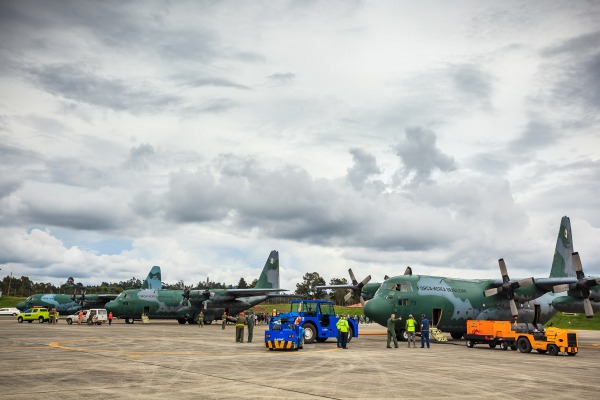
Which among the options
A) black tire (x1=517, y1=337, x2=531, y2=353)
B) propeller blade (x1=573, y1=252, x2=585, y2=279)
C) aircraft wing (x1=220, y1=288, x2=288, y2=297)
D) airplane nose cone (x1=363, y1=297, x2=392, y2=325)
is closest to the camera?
black tire (x1=517, y1=337, x2=531, y2=353)

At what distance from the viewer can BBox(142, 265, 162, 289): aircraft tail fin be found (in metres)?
71.2

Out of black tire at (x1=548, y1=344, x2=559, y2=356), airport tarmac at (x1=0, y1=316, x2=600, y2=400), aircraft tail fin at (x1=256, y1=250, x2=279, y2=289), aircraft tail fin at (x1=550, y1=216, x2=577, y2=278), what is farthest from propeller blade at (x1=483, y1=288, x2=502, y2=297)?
aircraft tail fin at (x1=256, y1=250, x2=279, y2=289)

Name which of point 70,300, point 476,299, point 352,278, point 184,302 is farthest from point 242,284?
point 476,299

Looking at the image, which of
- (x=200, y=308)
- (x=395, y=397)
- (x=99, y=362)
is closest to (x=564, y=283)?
(x=395, y=397)

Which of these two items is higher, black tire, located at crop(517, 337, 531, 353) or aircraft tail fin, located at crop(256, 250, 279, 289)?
aircraft tail fin, located at crop(256, 250, 279, 289)

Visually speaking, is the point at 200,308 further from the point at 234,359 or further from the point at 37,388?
the point at 37,388

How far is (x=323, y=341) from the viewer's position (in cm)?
3266

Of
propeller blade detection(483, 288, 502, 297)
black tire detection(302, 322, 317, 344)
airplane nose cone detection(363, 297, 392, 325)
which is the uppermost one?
propeller blade detection(483, 288, 502, 297)

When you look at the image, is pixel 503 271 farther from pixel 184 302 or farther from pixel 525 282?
pixel 184 302

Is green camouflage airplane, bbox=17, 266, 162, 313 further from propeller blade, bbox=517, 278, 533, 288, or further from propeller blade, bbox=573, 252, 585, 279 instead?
propeller blade, bbox=573, 252, 585, 279

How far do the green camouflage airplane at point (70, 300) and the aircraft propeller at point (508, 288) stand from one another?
4772 centimetres

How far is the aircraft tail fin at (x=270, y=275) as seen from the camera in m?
67.7

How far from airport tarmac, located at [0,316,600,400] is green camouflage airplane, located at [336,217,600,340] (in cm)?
782

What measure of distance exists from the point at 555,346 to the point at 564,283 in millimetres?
9206
